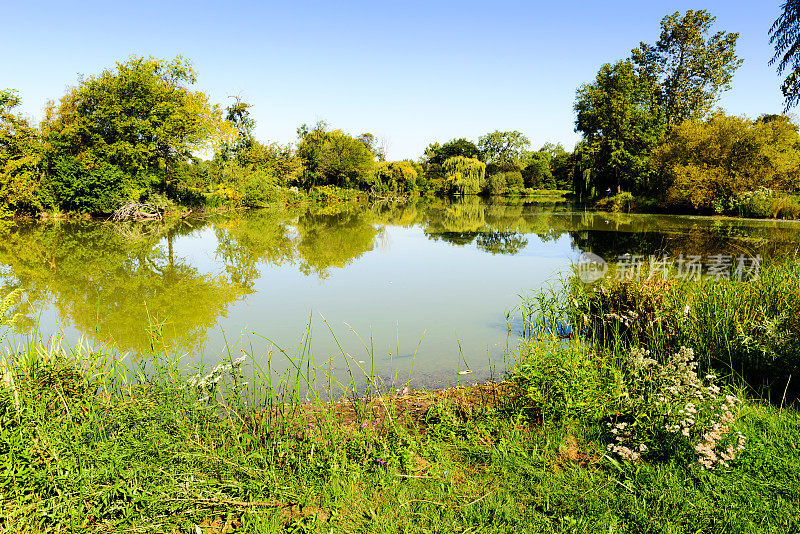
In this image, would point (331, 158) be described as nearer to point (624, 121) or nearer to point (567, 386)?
point (624, 121)

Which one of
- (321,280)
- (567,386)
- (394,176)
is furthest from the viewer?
(394,176)

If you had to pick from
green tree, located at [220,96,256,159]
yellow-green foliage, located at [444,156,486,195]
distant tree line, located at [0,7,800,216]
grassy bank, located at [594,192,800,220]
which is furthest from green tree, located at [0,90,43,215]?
yellow-green foliage, located at [444,156,486,195]

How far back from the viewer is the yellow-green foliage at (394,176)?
45.8 meters

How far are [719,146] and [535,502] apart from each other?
71.6 ft

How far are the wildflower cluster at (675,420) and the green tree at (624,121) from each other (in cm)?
2866

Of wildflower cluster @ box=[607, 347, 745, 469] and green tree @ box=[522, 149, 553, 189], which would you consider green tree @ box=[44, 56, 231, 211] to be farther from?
green tree @ box=[522, 149, 553, 189]

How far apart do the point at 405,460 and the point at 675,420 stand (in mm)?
1863

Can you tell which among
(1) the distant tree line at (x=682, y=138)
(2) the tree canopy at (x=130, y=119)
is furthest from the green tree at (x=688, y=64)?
(2) the tree canopy at (x=130, y=119)

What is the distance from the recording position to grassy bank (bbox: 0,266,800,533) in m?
2.46

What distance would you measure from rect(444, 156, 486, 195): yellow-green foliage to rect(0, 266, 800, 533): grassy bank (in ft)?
163

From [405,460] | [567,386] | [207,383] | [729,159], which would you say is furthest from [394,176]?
[405,460]

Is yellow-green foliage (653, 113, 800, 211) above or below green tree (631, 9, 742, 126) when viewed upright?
below

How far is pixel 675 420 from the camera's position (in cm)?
307

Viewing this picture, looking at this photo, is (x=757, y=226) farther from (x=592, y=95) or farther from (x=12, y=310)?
(x=12, y=310)
